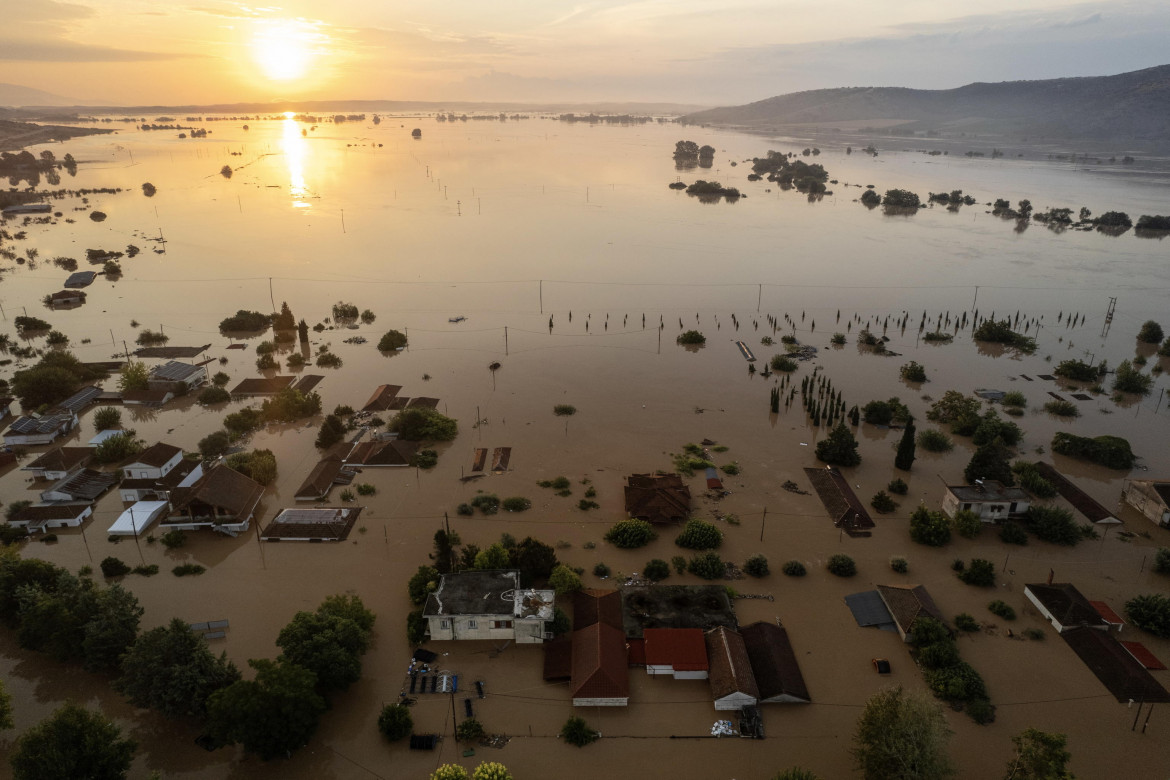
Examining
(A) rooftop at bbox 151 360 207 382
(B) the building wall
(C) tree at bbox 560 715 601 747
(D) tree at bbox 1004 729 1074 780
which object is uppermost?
(A) rooftop at bbox 151 360 207 382

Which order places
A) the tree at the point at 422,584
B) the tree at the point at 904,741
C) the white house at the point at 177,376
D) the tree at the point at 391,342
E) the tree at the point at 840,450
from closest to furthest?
the tree at the point at 904,741 → the tree at the point at 422,584 → the tree at the point at 840,450 → the white house at the point at 177,376 → the tree at the point at 391,342

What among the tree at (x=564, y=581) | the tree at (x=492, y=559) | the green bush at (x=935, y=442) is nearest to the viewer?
the tree at (x=564, y=581)

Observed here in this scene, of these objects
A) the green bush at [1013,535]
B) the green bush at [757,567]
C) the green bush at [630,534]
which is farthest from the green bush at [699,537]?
the green bush at [1013,535]

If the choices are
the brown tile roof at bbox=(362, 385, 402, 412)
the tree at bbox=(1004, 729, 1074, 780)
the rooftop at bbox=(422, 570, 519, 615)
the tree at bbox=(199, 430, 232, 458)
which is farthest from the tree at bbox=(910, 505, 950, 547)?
the tree at bbox=(199, 430, 232, 458)

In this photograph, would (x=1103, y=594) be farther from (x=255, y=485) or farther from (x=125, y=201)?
(x=125, y=201)

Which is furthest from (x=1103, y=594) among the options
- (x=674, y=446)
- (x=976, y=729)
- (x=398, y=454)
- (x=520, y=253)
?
(x=520, y=253)

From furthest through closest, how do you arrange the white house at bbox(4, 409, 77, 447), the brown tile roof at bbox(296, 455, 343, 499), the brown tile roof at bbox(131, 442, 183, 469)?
1. the white house at bbox(4, 409, 77, 447)
2. the brown tile roof at bbox(131, 442, 183, 469)
3. the brown tile roof at bbox(296, 455, 343, 499)

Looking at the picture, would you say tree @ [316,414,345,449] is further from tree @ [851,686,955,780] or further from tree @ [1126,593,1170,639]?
tree @ [1126,593,1170,639]

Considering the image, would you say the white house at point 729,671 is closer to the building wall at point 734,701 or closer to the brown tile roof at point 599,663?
the building wall at point 734,701
